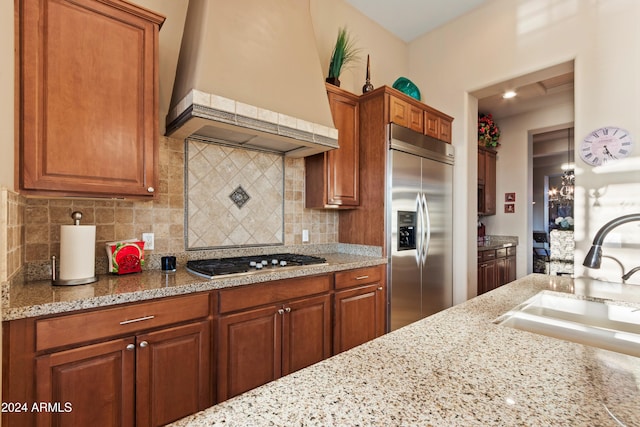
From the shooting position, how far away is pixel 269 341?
1941mm

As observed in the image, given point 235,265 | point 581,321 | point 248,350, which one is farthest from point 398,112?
point 248,350

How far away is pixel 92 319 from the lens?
1.34 meters

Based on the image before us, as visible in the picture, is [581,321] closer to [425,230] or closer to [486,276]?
[425,230]

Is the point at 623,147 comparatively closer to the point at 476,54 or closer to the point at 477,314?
the point at 476,54

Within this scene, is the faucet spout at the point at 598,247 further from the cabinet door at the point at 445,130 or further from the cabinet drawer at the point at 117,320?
the cabinet door at the point at 445,130

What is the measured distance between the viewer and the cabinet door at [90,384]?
1.26m

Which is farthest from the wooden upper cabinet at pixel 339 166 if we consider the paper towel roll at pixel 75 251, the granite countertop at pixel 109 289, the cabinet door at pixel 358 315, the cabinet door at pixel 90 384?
the cabinet door at pixel 90 384

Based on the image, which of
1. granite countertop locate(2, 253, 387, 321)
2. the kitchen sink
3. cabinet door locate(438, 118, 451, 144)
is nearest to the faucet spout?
the kitchen sink

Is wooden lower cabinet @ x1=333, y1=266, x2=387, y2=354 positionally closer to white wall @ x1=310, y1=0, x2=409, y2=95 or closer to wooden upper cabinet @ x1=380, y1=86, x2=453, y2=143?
wooden upper cabinet @ x1=380, y1=86, x2=453, y2=143

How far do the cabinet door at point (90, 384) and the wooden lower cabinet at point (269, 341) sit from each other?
1.48 feet

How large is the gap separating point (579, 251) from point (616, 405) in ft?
8.89

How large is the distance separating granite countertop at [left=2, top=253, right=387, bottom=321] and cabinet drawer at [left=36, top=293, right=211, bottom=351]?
1.5 inches

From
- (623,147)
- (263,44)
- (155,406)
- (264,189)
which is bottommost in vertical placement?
(155,406)

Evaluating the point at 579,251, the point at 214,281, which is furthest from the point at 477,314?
the point at 579,251
